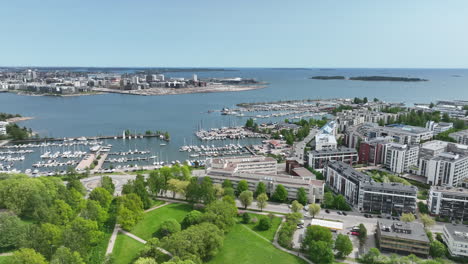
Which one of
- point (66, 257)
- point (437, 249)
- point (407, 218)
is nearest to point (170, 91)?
point (407, 218)

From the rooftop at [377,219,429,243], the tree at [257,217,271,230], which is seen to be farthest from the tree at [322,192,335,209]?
the tree at [257,217,271,230]

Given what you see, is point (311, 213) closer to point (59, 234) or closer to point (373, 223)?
point (373, 223)

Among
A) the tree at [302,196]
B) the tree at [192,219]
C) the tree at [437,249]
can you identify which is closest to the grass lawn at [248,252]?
the tree at [192,219]

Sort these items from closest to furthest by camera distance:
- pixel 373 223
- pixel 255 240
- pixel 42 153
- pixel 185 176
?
pixel 255 240
pixel 373 223
pixel 185 176
pixel 42 153

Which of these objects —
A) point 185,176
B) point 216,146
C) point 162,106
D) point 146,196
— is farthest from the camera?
point 162,106

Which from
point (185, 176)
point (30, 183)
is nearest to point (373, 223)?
point (185, 176)

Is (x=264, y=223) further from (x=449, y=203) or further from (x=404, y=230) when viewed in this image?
(x=449, y=203)

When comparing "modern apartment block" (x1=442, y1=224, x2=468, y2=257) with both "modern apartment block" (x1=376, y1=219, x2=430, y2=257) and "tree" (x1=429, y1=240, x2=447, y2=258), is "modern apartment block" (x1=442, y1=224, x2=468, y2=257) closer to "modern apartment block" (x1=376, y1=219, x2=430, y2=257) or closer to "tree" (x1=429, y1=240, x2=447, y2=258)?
"tree" (x1=429, y1=240, x2=447, y2=258)
